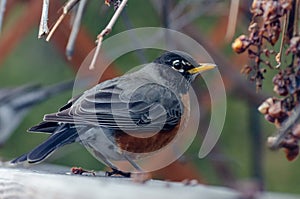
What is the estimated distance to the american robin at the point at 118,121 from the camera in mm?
2543

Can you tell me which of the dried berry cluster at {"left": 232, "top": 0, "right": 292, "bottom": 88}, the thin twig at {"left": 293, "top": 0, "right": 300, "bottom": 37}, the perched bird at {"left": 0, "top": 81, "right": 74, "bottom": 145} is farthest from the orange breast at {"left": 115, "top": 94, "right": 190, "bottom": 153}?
the thin twig at {"left": 293, "top": 0, "right": 300, "bottom": 37}

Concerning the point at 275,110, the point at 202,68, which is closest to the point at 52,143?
the point at 202,68

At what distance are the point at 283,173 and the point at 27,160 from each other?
273cm

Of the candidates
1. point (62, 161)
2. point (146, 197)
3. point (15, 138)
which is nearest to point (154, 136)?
point (146, 197)

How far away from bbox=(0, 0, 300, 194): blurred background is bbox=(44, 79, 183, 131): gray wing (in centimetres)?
48

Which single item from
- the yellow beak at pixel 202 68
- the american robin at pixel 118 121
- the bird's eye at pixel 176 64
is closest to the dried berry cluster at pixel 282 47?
the american robin at pixel 118 121

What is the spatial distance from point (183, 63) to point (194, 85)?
0.60m

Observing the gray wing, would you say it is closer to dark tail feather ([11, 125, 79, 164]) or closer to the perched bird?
dark tail feather ([11, 125, 79, 164])

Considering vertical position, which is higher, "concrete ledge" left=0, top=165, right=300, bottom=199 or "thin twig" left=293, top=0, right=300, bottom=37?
"thin twig" left=293, top=0, right=300, bottom=37

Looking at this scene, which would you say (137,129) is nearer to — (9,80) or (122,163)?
(122,163)

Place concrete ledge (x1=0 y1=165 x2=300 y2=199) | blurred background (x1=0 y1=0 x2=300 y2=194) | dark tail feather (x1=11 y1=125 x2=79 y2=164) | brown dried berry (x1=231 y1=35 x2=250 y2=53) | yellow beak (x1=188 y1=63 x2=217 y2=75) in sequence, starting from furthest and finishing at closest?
blurred background (x1=0 y1=0 x2=300 y2=194)
yellow beak (x1=188 y1=63 x2=217 y2=75)
dark tail feather (x1=11 y1=125 x2=79 y2=164)
brown dried berry (x1=231 y1=35 x2=250 y2=53)
concrete ledge (x1=0 y1=165 x2=300 y2=199)

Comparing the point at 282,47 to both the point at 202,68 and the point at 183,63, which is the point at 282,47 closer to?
the point at 202,68

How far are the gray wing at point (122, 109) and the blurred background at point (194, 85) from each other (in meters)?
0.48

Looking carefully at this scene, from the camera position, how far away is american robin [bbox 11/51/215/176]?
100 inches
